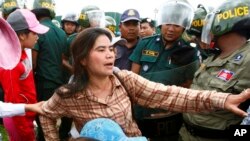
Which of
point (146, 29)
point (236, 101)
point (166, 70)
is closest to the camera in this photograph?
point (236, 101)

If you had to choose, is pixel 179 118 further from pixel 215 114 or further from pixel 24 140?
pixel 24 140

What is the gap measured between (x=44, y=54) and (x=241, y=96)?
2.61 m

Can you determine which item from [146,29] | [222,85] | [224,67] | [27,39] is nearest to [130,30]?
[27,39]

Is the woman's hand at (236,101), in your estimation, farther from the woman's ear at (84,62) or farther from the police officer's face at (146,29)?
the police officer's face at (146,29)

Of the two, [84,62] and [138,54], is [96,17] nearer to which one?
[138,54]

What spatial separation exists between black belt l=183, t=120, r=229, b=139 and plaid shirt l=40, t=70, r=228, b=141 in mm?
322

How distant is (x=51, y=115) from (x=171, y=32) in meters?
1.42

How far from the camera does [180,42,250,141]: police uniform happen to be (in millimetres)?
2383

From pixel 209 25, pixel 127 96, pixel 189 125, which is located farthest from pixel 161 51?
pixel 127 96

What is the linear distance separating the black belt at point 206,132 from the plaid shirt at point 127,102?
322 millimetres

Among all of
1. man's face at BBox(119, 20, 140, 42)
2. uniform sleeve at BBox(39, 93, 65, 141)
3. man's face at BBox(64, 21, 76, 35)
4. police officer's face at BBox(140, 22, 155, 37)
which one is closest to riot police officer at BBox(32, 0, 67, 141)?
man's face at BBox(119, 20, 140, 42)

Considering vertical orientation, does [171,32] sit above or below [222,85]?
above

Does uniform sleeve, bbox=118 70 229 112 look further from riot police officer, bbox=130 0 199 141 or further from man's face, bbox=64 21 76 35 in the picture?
man's face, bbox=64 21 76 35

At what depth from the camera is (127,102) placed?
2359 millimetres
